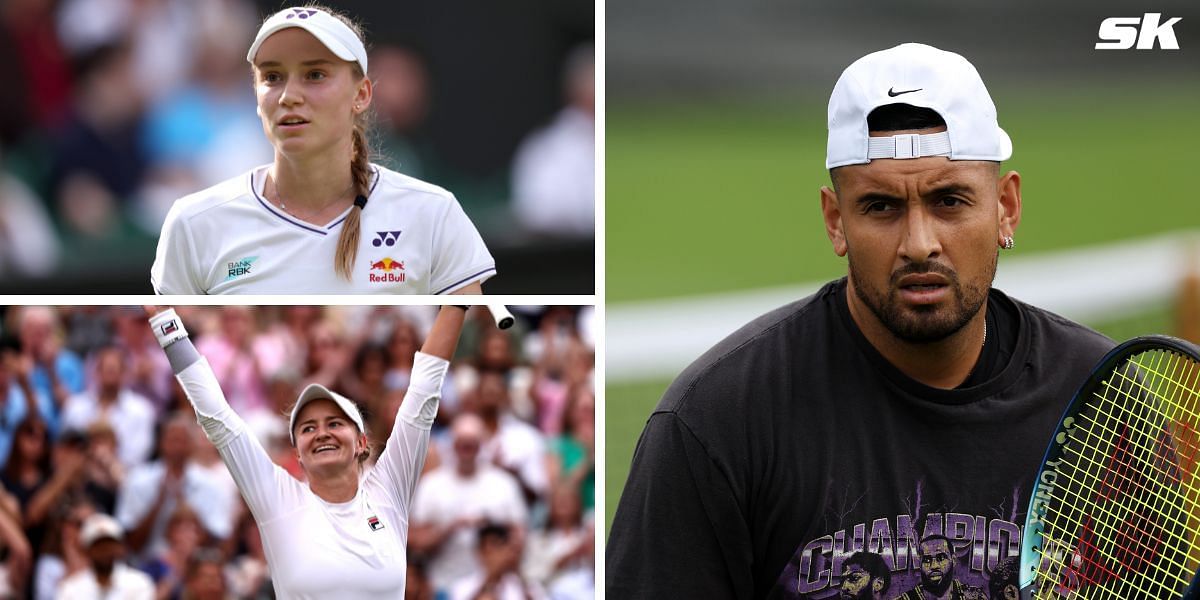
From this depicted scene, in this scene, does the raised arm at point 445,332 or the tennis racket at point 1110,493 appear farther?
the raised arm at point 445,332

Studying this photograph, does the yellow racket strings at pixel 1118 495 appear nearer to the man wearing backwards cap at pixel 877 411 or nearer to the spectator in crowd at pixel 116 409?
the man wearing backwards cap at pixel 877 411

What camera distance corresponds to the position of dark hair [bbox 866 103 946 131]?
2.18 meters

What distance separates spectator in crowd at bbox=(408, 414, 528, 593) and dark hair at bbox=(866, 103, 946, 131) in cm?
191

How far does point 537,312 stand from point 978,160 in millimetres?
1455

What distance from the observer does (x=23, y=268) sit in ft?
14.4

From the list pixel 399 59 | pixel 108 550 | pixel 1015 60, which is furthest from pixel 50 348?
pixel 1015 60

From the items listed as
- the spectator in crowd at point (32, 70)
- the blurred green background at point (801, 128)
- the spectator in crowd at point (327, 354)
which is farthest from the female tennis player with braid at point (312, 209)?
the blurred green background at point (801, 128)

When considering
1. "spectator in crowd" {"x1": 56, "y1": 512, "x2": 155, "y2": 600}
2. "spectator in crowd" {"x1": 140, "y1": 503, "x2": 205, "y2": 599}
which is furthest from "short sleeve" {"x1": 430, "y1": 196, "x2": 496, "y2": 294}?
"spectator in crowd" {"x1": 56, "y1": 512, "x2": 155, "y2": 600}

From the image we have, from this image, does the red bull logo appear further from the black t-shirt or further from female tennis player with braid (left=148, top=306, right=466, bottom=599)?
the black t-shirt

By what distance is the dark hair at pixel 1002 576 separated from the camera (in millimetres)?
2238

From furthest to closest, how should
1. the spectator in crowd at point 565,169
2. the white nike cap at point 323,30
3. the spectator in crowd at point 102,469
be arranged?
the spectator in crowd at point 102,469
the spectator in crowd at point 565,169
the white nike cap at point 323,30

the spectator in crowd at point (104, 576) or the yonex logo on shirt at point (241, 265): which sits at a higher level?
the yonex logo on shirt at point (241, 265)

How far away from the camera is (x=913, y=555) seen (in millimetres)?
2221

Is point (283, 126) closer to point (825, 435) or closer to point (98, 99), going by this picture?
point (825, 435)
